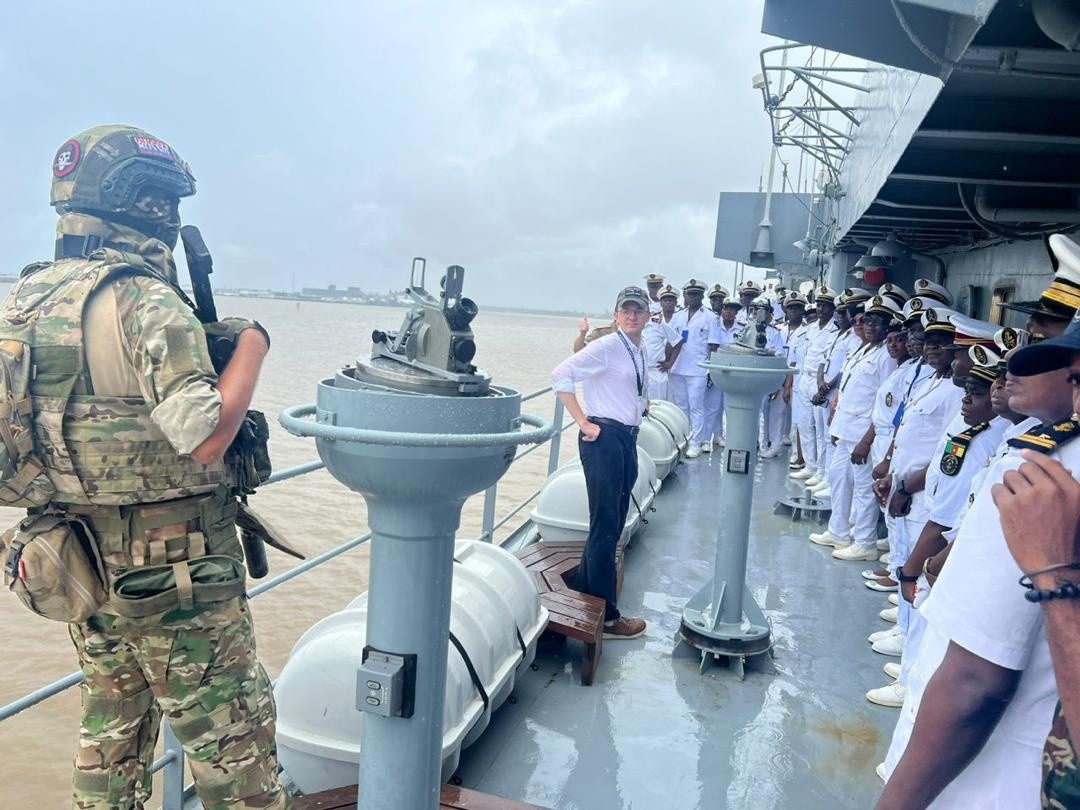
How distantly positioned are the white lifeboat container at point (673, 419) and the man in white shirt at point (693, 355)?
2.57ft

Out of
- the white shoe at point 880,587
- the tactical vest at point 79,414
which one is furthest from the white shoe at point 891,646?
the tactical vest at point 79,414

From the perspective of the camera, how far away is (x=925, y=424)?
3.99 metres

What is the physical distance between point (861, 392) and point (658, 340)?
147 inches

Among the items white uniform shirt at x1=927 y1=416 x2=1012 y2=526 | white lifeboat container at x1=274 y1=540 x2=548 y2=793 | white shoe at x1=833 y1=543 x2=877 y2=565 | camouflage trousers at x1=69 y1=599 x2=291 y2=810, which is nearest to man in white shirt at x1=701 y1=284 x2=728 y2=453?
white shoe at x1=833 y1=543 x2=877 y2=565

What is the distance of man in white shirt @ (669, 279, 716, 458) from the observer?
928 centimetres

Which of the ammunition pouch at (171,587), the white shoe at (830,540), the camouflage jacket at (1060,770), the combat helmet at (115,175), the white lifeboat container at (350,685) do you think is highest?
the combat helmet at (115,175)

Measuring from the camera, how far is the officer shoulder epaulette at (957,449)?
314 centimetres

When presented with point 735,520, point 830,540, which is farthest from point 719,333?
point 735,520

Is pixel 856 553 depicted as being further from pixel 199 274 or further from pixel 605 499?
pixel 199 274

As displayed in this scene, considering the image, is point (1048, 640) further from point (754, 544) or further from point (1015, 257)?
point (1015, 257)

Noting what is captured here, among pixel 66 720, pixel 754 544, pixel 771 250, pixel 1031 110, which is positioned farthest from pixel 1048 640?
pixel 771 250

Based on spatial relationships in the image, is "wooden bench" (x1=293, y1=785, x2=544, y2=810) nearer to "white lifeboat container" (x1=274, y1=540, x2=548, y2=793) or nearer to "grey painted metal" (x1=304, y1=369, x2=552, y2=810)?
"white lifeboat container" (x1=274, y1=540, x2=548, y2=793)

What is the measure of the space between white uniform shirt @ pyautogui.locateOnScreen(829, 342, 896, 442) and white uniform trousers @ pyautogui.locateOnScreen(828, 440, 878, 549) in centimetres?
11

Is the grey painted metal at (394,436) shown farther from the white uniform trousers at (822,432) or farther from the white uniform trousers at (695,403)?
the white uniform trousers at (695,403)
